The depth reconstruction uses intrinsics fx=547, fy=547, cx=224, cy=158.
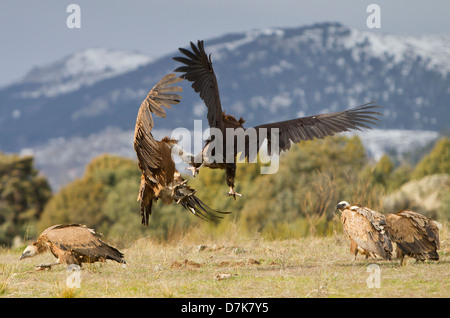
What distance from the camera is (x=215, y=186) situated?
174 ft

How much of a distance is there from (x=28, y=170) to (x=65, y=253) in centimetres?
6056

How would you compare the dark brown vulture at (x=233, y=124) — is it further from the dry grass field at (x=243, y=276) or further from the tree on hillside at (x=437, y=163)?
the tree on hillside at (x=437, y=163)

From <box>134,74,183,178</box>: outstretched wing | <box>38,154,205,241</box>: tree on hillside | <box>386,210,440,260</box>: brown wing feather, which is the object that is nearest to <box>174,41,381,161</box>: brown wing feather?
<box>134,74,183,178</box>: outstretched wing

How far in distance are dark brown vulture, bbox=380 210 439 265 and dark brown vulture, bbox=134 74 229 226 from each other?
2.55 meters

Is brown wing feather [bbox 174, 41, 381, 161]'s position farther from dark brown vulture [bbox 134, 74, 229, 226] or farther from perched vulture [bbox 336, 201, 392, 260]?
perched vulture [bbox 336, 201, 392, 260]

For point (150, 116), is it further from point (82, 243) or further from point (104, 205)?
point (104, 205)

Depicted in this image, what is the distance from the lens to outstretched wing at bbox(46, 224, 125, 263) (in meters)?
7.58

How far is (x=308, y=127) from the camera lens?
827 centimetres

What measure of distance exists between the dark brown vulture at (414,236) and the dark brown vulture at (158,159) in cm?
255

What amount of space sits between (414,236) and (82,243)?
4.61m

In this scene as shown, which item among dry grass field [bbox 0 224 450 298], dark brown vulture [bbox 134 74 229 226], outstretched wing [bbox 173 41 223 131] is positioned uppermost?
outstretched wing [bbox 173 41 223 131]

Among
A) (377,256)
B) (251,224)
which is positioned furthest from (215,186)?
(377,256)

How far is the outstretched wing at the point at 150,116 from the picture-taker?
22.9 ft

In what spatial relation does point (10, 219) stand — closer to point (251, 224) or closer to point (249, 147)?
point (251, 224)
